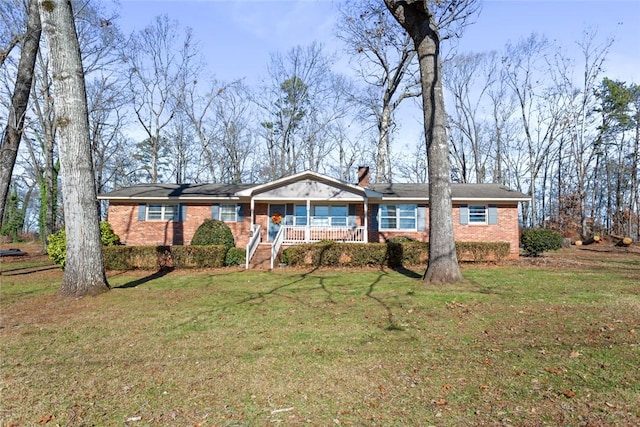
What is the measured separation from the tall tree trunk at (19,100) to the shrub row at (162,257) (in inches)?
149

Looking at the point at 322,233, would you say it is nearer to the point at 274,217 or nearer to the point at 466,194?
the point at 274,217

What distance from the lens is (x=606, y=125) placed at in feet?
98.0

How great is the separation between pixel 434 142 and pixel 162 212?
1441cm

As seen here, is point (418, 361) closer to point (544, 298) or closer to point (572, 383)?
point (572, 383)

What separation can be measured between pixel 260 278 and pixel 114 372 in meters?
7.27

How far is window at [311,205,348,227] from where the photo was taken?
1869cm

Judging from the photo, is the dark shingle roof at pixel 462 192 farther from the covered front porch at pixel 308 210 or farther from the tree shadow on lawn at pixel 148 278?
the tree shadow on lawn at pixel 148 278

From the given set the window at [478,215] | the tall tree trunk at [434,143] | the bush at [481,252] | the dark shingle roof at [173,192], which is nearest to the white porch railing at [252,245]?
the dark shingle roof at [173,192]

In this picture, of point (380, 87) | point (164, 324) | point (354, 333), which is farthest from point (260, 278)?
point (380, 87)

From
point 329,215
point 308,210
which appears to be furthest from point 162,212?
point 329,215

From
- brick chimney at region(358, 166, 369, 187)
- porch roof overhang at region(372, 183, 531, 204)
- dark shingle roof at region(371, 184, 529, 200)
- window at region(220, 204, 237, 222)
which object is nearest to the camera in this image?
porch roof overhang at region(372, 183, 531, 204)

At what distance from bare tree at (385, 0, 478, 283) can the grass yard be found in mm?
997

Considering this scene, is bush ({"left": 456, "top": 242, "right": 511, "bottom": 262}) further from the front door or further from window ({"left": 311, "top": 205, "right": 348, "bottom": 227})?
the front door

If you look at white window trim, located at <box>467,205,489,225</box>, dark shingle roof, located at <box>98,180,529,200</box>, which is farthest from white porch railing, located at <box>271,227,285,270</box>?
white window trim, located at <box>467,205,489,225</box>
